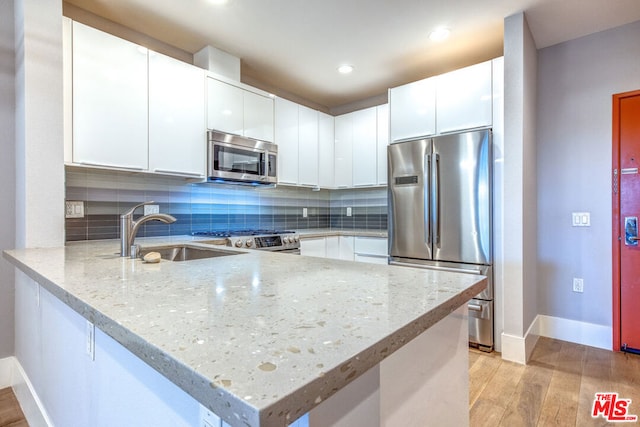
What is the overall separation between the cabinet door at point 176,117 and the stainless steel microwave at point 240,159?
0.29 ft

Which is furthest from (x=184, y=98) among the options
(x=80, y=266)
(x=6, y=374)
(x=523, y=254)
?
(x=523, y=254)

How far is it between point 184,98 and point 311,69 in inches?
53.9

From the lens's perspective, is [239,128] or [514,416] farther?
[239,128]

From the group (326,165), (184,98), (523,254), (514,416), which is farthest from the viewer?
(326,165)

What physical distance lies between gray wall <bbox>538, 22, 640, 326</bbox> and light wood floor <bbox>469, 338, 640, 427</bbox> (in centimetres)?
46

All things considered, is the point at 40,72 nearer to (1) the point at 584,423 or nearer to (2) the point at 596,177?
(1) the point at 584,423

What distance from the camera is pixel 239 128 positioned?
3.00 m

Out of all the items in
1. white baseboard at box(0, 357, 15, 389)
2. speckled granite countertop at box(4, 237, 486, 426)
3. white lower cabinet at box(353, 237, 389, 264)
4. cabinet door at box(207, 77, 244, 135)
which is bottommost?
white baseboard at box(0, 357, 15, 389)

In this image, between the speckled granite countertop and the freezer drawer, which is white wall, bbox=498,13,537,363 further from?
the speckled granite countertop

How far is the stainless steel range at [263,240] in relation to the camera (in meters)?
2.63

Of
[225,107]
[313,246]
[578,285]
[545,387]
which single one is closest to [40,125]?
[225,107]

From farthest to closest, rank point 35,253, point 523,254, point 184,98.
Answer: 1. point 184,98
2. point 523,254
3. point 35,253

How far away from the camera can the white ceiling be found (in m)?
2.28

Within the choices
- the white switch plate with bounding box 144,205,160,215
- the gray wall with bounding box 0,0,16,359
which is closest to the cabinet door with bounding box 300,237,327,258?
the white switch plate with bounding box 144,205,160,215
